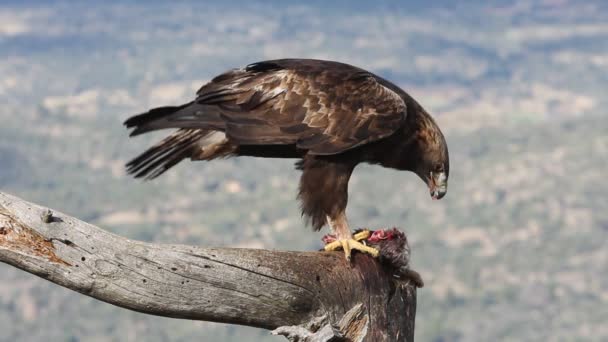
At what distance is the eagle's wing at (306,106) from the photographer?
367 inches

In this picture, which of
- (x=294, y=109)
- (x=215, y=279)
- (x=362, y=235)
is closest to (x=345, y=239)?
(x=362, y=235)

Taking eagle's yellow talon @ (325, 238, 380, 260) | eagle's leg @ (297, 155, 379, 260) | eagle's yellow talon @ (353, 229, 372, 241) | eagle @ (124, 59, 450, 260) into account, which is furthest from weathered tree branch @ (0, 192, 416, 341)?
eagle @ (124, 59, 450, 260)

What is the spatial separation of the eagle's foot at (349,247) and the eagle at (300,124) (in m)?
0.09

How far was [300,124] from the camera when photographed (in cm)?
942

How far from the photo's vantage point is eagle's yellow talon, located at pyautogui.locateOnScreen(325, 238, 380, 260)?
8.68 metres

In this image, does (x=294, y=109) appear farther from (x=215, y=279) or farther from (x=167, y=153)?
(x=215, y=279)

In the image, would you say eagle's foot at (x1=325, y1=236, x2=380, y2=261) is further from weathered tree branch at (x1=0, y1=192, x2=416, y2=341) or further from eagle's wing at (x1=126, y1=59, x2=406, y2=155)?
eagle's wing at (x1=126, y1=59, x2=406, y2=155)

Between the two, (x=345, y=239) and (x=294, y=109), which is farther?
(x=294, y=109)

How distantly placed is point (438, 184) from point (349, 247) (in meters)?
1.68

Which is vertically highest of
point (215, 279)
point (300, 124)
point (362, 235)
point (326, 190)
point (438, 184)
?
point (300, 124)

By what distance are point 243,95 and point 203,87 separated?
38cm

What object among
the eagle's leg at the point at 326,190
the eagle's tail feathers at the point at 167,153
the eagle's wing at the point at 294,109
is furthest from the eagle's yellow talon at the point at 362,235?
the eagle's tail feathers at the point at 167,153

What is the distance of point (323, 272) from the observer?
26.5ft

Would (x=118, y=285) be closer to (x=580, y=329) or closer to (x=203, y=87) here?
(x=203, y=87)
